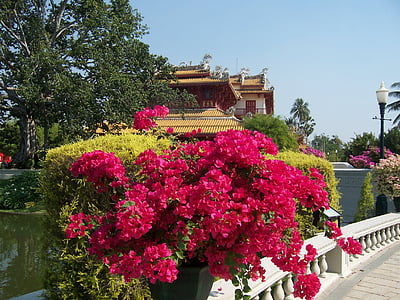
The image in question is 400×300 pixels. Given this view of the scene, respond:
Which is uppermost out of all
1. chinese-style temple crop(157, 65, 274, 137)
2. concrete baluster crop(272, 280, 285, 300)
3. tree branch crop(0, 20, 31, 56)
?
tree branch crop(0, 20, 31, 56)

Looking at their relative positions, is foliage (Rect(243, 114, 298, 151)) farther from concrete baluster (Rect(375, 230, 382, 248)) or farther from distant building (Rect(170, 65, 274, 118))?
concrete baluster (Rect(375, 230, 382, 248))

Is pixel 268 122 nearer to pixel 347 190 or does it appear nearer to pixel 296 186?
pixel 347 190

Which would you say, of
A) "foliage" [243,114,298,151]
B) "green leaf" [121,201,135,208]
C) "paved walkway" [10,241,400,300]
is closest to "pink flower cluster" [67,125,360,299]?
"green leaf" [121,201,135,208]

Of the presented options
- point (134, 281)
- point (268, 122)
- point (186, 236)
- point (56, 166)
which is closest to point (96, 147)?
point (56, 166)

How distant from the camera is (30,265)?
988 centimetres

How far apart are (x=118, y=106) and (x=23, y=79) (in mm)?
5400

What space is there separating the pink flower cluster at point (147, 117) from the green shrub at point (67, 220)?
71cm

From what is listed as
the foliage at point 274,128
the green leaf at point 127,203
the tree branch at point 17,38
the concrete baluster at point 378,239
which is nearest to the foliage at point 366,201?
the concrete baluster at point 378,239

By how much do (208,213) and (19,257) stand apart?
10.2 m

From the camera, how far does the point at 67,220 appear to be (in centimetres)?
396

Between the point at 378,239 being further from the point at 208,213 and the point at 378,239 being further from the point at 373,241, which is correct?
the point at 208,213

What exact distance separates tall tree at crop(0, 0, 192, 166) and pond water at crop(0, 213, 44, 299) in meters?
7.80

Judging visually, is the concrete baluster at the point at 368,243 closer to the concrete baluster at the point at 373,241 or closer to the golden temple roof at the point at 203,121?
the concrete baluster at the point at 373,241

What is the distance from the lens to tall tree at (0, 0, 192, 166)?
75.7 feet
